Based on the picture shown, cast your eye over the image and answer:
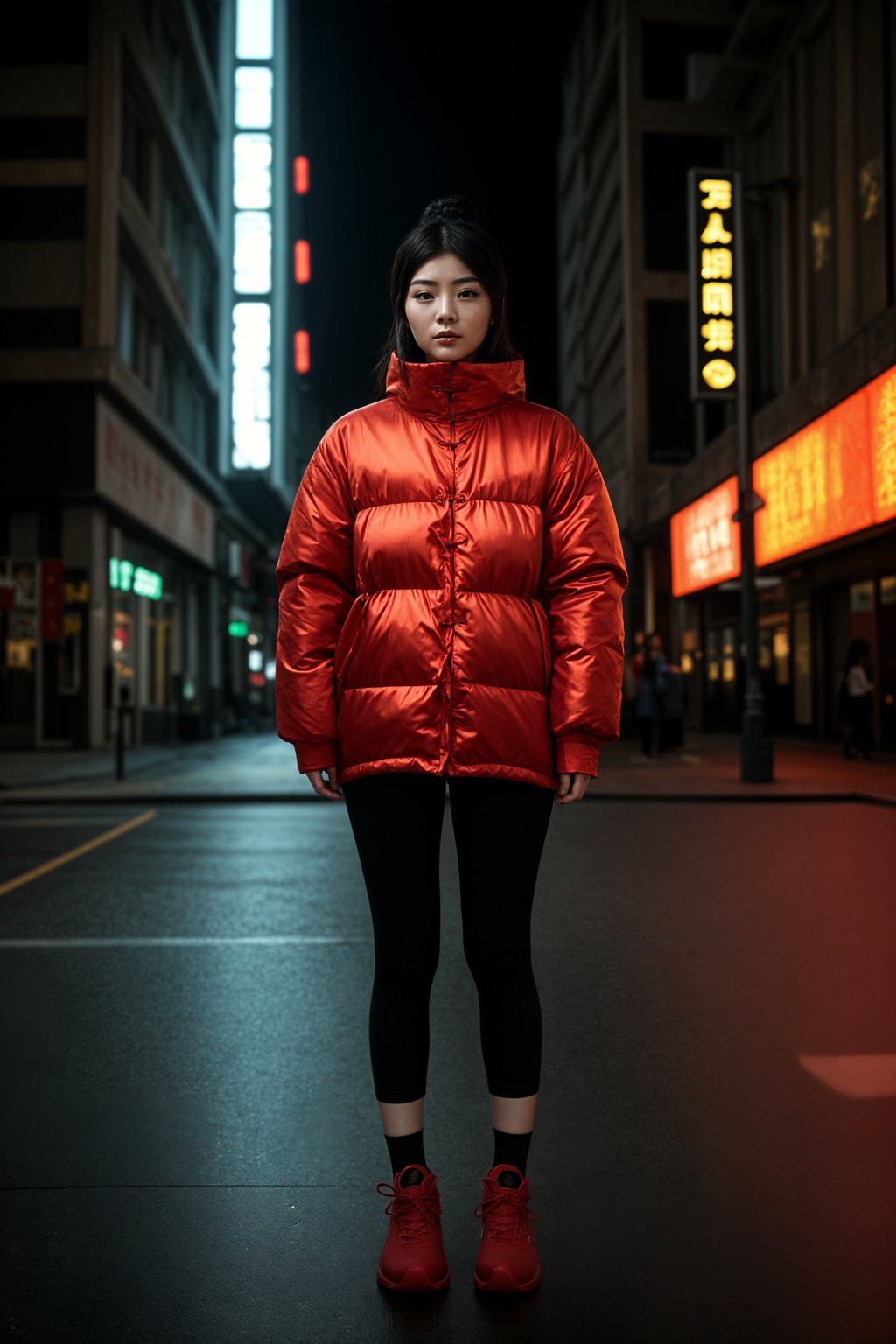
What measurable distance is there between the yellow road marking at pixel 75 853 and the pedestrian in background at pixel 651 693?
8.79 metres

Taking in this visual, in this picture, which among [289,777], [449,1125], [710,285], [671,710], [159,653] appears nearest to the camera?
[449,1125]

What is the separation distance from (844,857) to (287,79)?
140 feet

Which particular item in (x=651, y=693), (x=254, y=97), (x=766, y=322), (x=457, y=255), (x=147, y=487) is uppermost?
(x=254, y=97)

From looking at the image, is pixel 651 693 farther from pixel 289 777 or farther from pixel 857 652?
pixel 289 777

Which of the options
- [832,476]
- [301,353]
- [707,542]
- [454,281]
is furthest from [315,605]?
[301,353]

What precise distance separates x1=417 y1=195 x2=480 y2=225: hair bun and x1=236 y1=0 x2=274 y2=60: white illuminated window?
37.4 m

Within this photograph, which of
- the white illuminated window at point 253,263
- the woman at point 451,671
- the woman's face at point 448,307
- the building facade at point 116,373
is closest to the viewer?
the woman at point 451,671

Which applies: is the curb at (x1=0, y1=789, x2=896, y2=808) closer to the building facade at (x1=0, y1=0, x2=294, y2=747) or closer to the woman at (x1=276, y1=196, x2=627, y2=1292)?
the building facade at (x1=0, y1=0, x2=294, y2=747)

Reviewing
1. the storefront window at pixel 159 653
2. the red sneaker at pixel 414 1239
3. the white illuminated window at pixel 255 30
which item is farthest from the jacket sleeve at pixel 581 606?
the white illuminated window at pixel 255 30

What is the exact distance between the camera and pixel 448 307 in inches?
98.9

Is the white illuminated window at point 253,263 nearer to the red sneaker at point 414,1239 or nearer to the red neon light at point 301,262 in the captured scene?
the red neon light at point 301,262

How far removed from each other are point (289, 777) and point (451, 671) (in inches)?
529

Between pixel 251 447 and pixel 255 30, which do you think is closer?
pixel 251 447

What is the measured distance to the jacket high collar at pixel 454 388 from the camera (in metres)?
2.48
